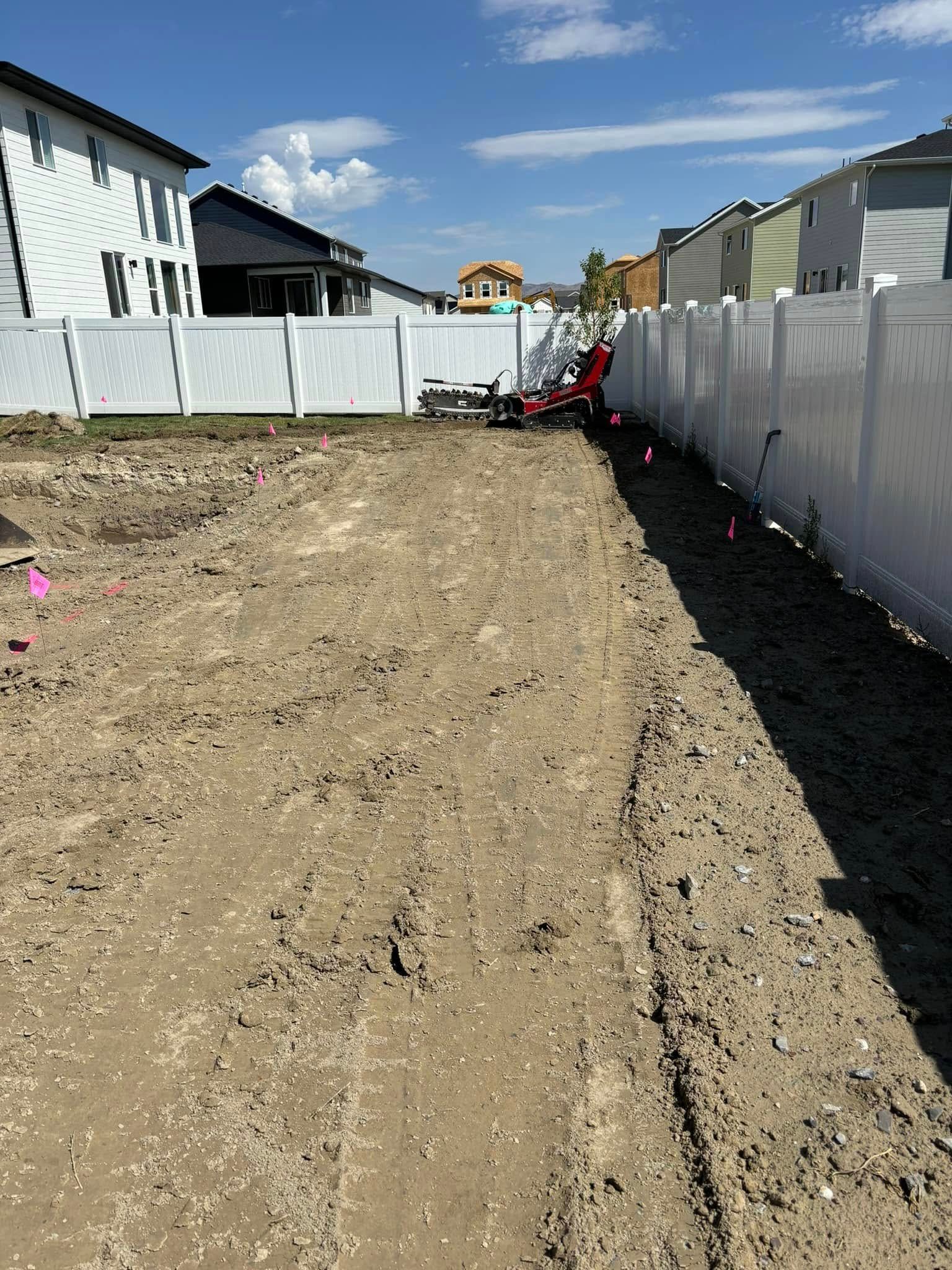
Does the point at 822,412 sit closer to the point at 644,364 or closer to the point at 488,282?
the point at 644,364

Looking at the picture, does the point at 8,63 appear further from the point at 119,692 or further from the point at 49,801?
the point at 49,801

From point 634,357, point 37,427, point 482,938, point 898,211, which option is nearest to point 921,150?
point 898,211

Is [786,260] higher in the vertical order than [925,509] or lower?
higher

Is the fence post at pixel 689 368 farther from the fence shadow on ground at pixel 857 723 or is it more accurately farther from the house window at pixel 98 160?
the house window at pixel 98 160

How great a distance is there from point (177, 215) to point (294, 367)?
14.6m

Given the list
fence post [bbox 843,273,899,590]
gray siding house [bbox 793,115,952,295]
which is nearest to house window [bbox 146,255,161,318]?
gray siding house [bbox 793,115,952,295]

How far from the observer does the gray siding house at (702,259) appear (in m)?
55.4

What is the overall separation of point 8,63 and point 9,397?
6.91 m

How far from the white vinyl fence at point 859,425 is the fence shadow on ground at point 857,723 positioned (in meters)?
0.35

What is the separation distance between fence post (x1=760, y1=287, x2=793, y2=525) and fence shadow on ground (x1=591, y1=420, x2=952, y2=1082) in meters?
1.00

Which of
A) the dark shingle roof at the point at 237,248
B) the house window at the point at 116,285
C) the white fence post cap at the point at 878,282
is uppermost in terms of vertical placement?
the dark shingle roof at the point at 237,248

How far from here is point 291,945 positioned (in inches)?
133

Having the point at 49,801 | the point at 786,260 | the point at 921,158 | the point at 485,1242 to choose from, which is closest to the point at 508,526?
the point at 49,801

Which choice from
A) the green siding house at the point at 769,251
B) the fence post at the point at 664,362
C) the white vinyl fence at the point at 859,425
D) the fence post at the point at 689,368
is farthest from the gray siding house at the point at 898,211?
the white vinyl fence at the point at 859,425
